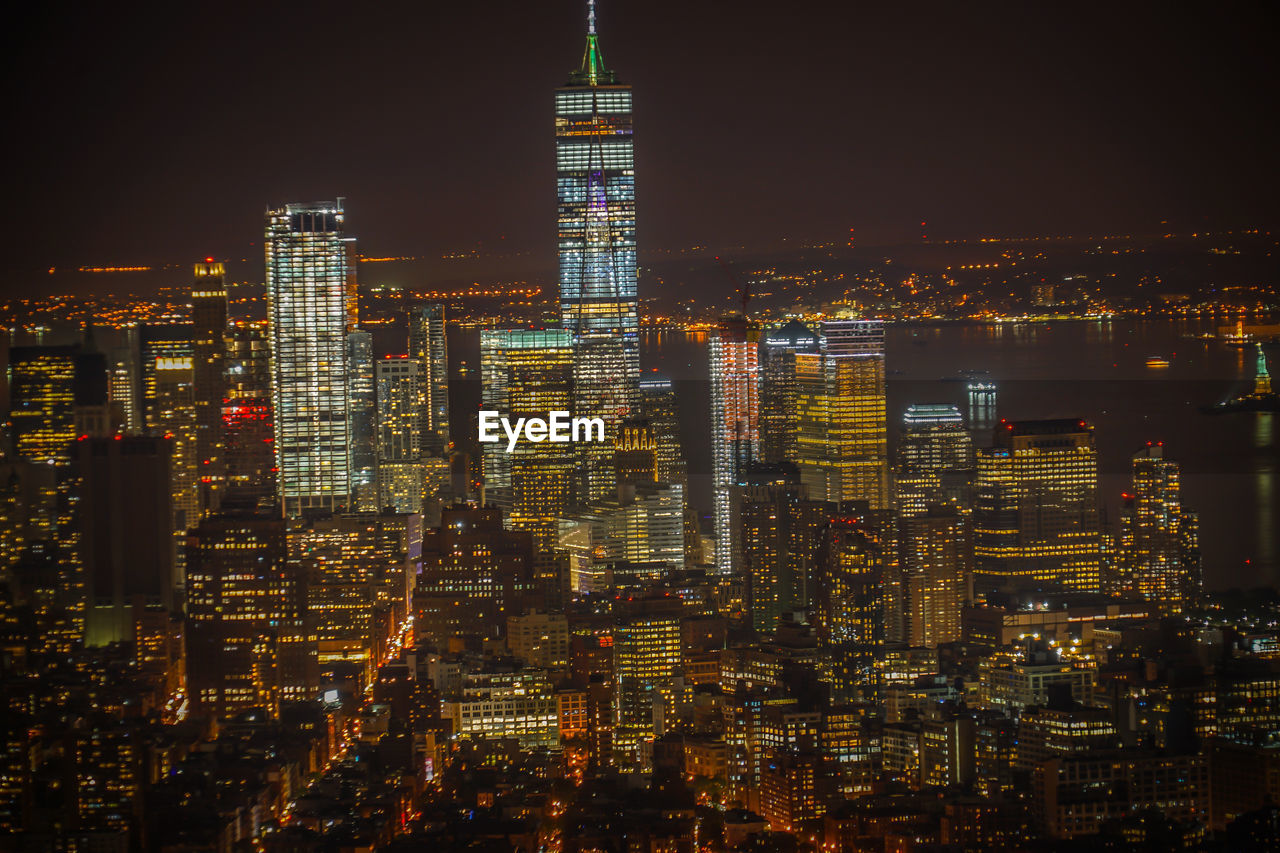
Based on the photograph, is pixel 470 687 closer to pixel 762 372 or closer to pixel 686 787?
pixel 686 787

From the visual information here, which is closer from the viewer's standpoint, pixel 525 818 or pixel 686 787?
pixel 525 818

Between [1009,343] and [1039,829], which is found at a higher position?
[1009,343]

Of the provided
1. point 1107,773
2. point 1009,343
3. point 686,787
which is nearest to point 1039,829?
point 1107,773

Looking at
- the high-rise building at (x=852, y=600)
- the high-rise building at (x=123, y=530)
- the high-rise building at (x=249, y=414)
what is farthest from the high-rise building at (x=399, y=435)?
the high-rise building at (x=852, y=600)

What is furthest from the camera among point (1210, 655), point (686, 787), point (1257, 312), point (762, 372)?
point (762, 372)

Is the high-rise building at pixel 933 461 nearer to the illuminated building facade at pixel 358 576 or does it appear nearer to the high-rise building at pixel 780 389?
the high-rise building at pixel 780 389

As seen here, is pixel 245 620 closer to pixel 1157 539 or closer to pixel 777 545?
pixel 777 545

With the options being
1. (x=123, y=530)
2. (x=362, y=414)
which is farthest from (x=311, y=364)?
(x=123, y=530)

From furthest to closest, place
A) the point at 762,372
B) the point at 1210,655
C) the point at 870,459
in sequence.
A: the point at 762,372, the point at 870,459, the point at 1210,655
